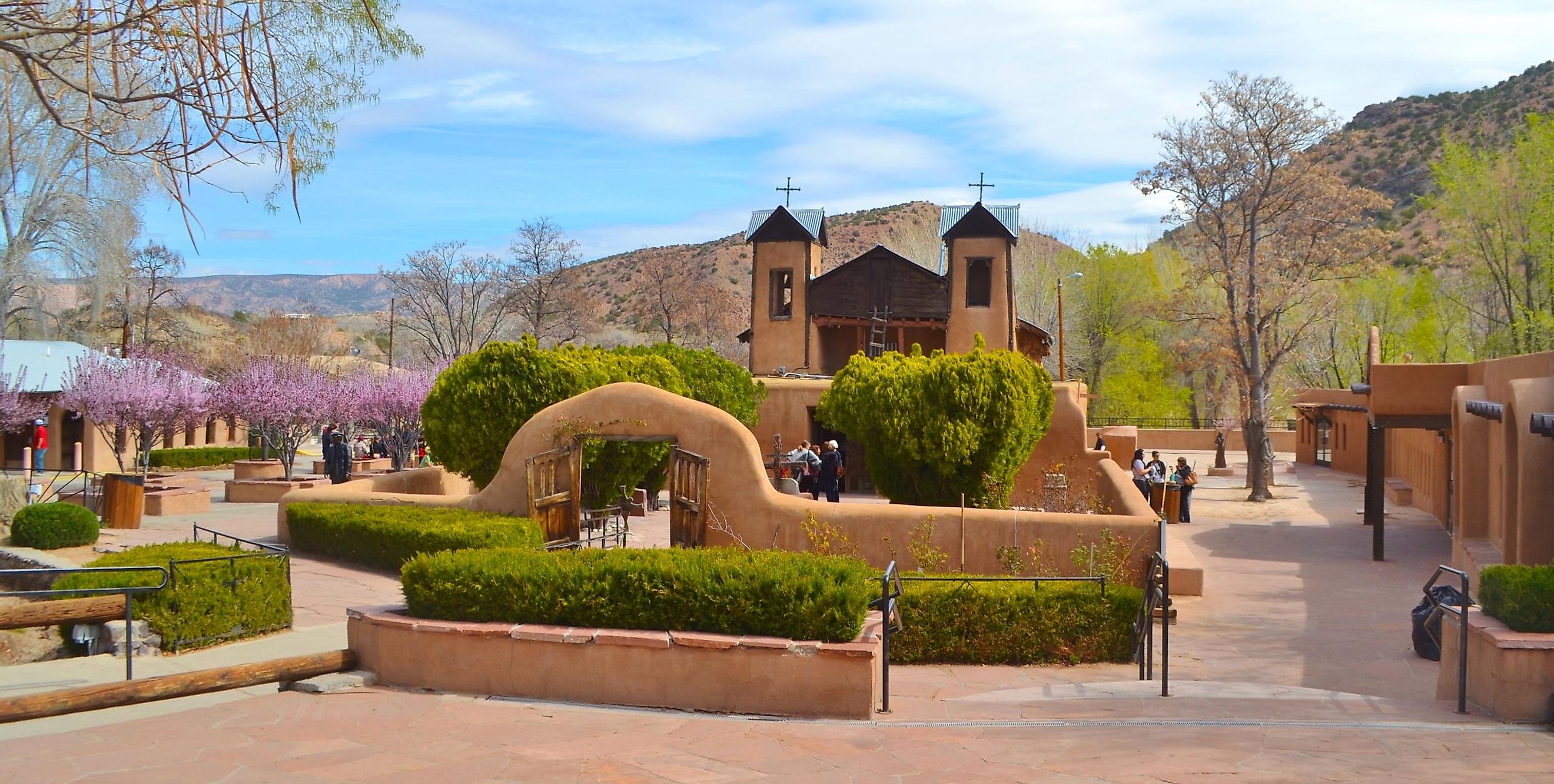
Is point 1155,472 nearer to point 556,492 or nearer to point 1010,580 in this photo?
point 556,492

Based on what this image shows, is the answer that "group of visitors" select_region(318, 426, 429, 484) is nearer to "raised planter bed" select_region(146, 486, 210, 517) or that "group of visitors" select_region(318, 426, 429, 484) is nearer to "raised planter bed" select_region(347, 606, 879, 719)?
"raised planter bed" select_region(146, 486, 210, 517)

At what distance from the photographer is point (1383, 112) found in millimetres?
90625

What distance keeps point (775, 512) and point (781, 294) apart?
22280mm

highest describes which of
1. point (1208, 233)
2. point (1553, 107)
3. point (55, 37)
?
point (1553, 107)

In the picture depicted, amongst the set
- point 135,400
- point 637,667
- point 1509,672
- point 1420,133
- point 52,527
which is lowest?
point 52,527

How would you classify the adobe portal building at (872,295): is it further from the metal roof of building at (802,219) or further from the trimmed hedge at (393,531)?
the trimmed hedge at (393,531)

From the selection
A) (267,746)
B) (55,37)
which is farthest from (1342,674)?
(55,37)

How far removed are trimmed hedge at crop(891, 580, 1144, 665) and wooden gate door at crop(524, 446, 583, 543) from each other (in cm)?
565

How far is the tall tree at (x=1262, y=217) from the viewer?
31375 mm

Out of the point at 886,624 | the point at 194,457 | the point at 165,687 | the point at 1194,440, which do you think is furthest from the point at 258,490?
the point at 1194,440

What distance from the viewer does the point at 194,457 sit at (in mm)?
39344

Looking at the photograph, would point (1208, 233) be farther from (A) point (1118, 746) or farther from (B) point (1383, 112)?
(B) point (1383, 112)

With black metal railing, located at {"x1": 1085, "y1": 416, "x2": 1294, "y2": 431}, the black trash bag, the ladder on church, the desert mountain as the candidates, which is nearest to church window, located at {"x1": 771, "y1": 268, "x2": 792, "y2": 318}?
the ladder on church

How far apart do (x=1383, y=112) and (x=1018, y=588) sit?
309ft
